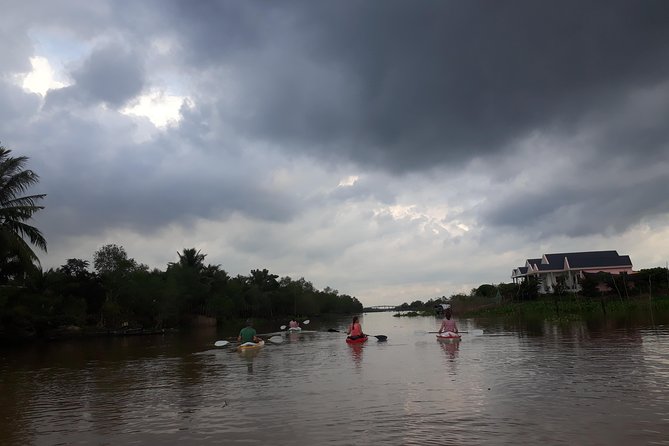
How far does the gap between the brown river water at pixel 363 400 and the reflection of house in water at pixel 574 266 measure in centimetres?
5159

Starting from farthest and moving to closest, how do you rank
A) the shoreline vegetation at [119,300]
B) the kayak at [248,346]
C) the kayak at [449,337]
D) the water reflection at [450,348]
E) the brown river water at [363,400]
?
the shoreline vegetation at [119,300] < the kayak at [449,337] < the kayak at [248,346] < the water reflection at [450,348] < the brown river water at [363,400]

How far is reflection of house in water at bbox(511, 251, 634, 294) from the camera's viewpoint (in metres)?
67.7

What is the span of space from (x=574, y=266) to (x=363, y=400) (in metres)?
65.5

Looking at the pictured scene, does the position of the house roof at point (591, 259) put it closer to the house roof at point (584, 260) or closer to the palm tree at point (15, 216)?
the house roof at point (584, 260)

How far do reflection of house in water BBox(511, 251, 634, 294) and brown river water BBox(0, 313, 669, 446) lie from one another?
2031 inches

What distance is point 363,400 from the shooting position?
11.3 m

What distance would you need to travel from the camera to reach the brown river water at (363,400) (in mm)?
8359

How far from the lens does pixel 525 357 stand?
698 inches

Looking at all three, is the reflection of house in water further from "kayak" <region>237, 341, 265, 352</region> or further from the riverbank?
"kayak" <region>237, 341, 265, 352</region>

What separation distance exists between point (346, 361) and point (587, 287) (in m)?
43.9

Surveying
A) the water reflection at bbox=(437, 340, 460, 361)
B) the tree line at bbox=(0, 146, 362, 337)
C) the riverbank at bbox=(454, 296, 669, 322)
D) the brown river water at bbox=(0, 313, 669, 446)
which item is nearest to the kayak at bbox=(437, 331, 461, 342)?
the water reflection at bbox=(437, 340, 460, 361)

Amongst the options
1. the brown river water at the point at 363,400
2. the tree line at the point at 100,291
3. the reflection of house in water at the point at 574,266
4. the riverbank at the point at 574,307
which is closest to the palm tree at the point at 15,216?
the tree line at the point at 100,291

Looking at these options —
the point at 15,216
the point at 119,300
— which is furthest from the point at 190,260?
the point at 15,216

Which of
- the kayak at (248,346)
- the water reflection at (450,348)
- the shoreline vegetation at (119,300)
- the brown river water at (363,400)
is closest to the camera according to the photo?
the brown river water at (363,400)
